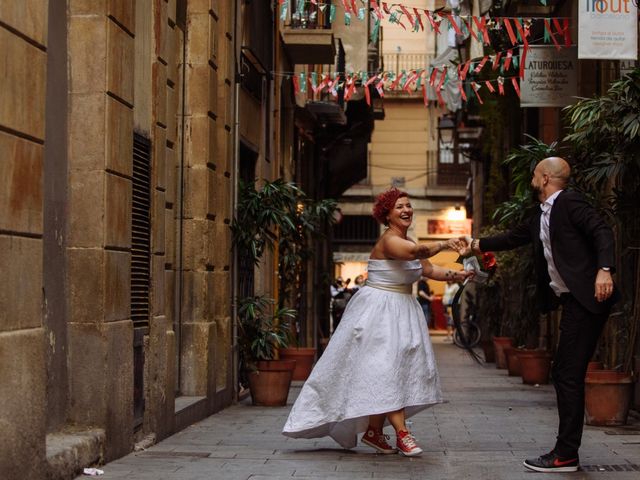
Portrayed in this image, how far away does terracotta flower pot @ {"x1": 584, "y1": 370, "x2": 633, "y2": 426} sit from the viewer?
11.2 metres

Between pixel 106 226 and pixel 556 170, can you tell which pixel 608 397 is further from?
pixel 106 226

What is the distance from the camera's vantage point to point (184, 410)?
36.4ft

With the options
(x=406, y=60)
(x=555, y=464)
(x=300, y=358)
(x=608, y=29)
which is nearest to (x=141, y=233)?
(x=555, y=464)

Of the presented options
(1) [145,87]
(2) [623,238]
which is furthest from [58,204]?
(2) [623,238]

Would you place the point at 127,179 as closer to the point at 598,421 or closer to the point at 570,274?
the point at 570,274

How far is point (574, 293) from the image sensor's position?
26.7 feet

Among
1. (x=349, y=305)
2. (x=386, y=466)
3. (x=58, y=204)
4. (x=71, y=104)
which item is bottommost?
(x=386, y=466)

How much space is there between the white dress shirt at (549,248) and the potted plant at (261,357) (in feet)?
19.8

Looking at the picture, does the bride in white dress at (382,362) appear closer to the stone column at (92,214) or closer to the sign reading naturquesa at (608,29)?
the stone column at (92,214)

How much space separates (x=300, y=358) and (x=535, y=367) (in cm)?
323

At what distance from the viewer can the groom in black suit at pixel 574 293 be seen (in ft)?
26.4

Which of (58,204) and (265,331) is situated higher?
(58,204)

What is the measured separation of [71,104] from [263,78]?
920 centimetres

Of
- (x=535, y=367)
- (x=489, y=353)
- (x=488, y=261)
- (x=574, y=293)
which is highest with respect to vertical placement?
(x=488, y=261)
